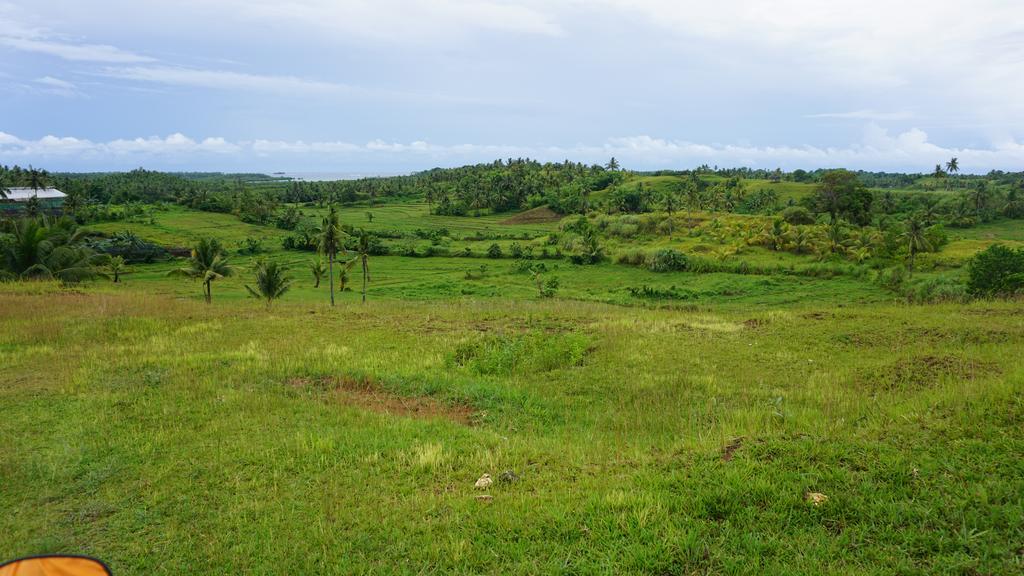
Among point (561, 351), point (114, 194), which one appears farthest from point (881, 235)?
point (114, 194)

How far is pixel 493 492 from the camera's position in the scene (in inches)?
262

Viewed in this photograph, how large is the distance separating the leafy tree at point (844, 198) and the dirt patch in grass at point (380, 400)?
7763 centimetres

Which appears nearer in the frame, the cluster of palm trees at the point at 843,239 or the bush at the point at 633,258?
the cluster of palm trees at the point at 843,239

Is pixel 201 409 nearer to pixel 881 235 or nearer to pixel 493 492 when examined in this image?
pixel 493 492

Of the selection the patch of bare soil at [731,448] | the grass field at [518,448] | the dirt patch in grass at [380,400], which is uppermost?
the patch of bare soil at [731,448]

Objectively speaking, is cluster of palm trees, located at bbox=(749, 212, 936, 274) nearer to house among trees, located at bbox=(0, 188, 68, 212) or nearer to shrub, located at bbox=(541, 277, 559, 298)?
shrub, located at bbox=(541, 277, 559, 298)

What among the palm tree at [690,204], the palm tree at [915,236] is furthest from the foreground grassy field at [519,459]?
the palm tree at [690,204]

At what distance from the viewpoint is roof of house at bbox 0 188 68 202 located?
253 feet

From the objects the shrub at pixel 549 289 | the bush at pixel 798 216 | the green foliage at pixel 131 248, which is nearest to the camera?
the shrub at pixel 549 289

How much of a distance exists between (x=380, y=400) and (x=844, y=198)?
82.6 meters

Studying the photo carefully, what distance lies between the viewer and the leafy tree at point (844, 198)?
76312mm

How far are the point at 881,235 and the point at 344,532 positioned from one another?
200ft

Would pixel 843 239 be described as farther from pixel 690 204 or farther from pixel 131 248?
pixel 131 248

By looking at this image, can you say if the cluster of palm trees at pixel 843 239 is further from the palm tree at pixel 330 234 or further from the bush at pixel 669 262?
the palm tree at pixel 330 234
